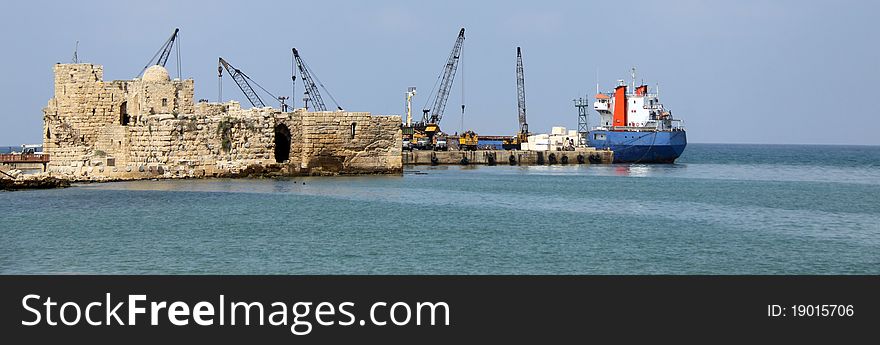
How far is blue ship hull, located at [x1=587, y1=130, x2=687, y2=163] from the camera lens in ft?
222

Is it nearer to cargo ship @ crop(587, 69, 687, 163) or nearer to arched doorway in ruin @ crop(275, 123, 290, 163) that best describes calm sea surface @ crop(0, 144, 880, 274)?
arched doorway in ruin @ crop(275, 123, 290, 163)

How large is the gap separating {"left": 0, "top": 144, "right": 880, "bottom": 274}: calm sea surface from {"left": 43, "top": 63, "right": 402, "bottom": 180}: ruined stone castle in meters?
1.21

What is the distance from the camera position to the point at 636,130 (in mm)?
68750

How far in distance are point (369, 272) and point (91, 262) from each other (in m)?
4.48

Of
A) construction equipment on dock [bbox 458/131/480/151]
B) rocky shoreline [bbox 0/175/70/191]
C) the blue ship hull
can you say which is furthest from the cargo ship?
rocky shoreline [bbox 0/175/70/191]

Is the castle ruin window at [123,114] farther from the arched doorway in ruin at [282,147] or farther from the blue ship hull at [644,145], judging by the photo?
the blue ship hull at [644,145]

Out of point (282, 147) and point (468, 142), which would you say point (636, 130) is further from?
point (282, 147)

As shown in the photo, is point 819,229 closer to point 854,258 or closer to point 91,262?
point 854,258

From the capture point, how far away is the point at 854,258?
58.5ft

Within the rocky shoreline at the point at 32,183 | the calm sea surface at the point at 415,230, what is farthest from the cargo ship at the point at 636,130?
the rocky shoreline at the point at 32,183

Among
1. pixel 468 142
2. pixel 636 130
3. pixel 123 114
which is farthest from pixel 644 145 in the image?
pixel 123 114

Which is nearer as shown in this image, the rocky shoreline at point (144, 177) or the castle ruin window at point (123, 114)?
the rocky shoreline at point (144, 177)

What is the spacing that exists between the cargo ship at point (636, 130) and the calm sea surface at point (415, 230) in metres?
32.5

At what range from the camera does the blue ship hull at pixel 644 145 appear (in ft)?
222
